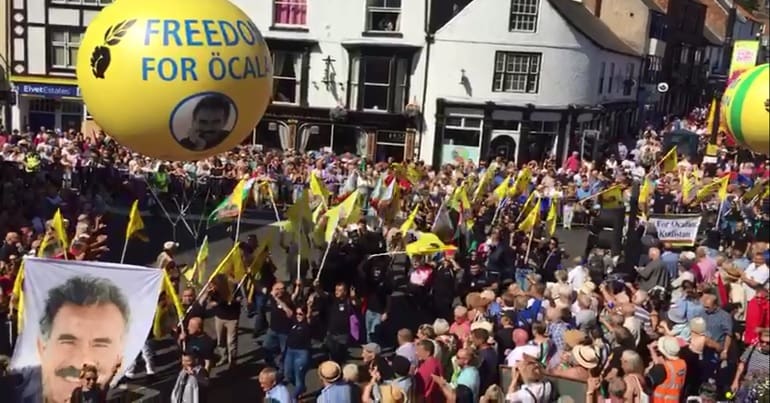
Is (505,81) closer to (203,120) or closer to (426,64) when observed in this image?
(426,64)

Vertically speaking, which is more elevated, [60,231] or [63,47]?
[63,47]

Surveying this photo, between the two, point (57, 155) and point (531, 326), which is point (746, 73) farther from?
point (57, 155)

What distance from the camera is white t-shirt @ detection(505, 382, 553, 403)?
6684 millimetres

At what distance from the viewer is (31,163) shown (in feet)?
59.2

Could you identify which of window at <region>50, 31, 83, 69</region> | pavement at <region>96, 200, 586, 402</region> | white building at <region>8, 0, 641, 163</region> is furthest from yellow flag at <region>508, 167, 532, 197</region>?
window at <region>50, 31, 83, 69</region>

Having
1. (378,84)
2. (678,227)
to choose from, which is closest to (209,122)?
(678,227)

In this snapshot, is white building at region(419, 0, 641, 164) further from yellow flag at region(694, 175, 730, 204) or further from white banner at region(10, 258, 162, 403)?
white banner at region(10, 258, 162, 403)

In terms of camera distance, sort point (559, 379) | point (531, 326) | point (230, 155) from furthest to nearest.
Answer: point (230, 155)
point (531, 326)
point (559, 379)

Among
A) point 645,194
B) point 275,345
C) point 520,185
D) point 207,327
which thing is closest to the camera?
point 275,345

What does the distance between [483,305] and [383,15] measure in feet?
67.1

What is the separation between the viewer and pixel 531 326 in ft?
27.8

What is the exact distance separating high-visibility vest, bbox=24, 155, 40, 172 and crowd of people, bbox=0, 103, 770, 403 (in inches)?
1.5

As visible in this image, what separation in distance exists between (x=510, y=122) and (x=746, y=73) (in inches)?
946

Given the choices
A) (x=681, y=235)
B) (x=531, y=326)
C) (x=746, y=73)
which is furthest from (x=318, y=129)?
(x=746, y=73)
